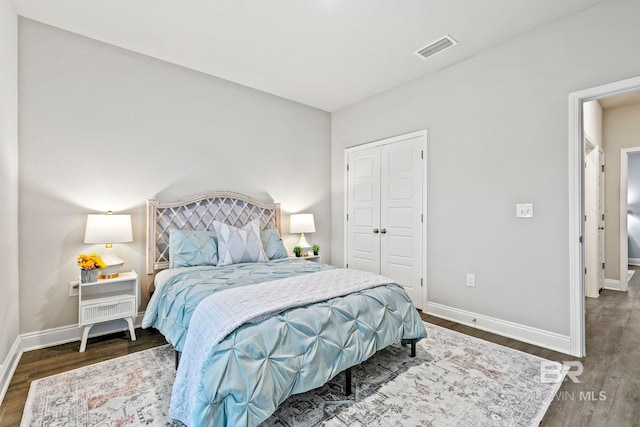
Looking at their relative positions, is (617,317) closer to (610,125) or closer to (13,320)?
(610,125)

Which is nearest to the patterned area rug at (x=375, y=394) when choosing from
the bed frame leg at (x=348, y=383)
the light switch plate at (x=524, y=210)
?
the bed frame leg at (x=348, y=383)

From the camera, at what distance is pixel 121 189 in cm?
308

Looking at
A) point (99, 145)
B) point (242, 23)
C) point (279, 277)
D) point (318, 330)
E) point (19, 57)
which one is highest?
point (242, 23)

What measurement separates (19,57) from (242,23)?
190 centimetres

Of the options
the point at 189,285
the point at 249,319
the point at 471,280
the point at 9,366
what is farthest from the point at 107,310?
the point at 471,280

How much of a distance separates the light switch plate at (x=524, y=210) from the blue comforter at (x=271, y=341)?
4.68ft

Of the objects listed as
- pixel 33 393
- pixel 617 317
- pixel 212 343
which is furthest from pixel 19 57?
pixel 617 317

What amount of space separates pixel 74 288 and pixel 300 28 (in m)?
3.14

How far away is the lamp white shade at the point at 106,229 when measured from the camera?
104 inches

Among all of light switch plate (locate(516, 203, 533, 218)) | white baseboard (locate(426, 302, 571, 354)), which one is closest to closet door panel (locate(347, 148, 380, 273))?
white baseboard (locate(426, 302, 571, 354))

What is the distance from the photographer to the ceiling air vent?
2907 millimetres

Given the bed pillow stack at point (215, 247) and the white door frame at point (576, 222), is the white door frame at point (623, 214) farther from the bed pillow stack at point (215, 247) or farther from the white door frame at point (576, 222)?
the bed pillow stack at point (215, 247)

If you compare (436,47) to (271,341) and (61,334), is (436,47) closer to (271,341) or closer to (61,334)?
(271,341)

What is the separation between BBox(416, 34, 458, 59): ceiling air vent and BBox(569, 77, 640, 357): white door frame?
44.8 inches
